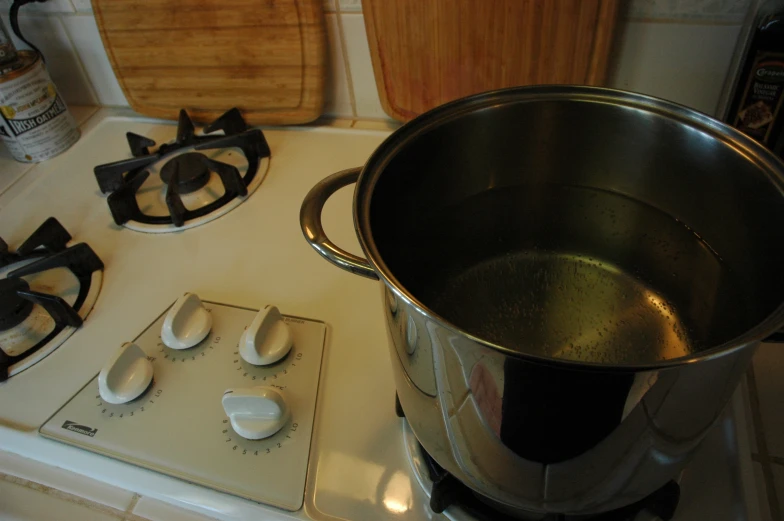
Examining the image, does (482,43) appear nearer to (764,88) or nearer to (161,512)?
(764,88)

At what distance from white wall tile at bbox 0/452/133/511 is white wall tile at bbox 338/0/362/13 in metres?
0.57

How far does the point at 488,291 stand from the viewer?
23.0 inches

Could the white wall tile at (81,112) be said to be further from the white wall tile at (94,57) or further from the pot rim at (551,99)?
the pot rim at (551,99)

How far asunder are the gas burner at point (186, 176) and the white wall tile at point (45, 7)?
22 centimetres

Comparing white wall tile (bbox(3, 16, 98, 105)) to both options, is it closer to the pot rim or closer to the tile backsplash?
the tile backsplash

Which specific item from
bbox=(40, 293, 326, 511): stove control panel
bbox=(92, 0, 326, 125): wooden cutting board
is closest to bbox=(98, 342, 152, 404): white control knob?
bbox=(40, 293, 326, 511): stove control panel

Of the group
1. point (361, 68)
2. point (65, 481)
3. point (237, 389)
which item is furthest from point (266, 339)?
point (361, 68)

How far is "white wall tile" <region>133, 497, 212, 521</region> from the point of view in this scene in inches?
17.0

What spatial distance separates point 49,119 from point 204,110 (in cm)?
21

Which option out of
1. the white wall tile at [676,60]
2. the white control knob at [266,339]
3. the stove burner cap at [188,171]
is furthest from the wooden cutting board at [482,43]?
the white control knob at [266,339]

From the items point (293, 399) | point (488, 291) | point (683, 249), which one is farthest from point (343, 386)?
point (683, 249)

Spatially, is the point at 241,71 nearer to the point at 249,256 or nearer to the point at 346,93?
the point at 346,93

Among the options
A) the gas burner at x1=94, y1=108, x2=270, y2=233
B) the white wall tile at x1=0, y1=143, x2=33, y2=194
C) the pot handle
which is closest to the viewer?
the pot handle

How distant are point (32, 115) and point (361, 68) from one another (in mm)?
454
